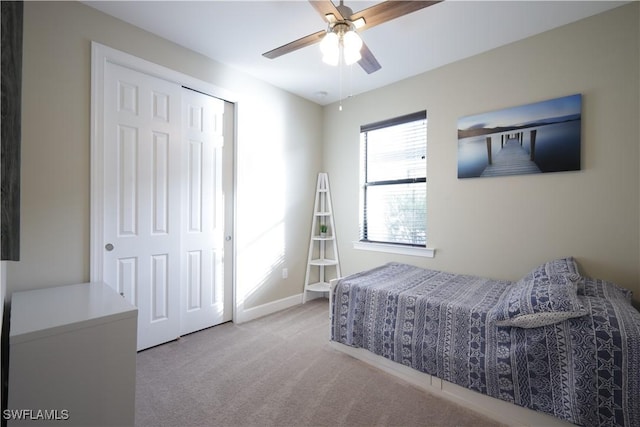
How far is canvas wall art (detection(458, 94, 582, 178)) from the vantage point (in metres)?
2.32

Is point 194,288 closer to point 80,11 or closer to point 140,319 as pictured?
point 140,319

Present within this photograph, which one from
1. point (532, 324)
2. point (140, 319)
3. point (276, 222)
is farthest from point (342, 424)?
point (276, 222)

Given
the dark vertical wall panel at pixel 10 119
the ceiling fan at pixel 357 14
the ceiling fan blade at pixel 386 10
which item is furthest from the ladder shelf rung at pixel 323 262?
the dark vertical wall panel at pixel 10 119

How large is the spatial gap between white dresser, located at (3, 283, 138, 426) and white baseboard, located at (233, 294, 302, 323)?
1634 millimetres

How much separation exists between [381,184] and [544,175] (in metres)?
1.62

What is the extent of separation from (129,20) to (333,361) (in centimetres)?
322

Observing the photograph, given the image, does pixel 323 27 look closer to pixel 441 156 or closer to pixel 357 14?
pixel 357 14

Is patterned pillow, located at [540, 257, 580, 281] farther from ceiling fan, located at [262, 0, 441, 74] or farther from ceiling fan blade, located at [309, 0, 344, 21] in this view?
ceiling fan blade, located at [309, 0, 344, 21]

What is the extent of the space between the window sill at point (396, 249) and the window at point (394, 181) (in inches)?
3.5

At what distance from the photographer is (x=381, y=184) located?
362 centimetres

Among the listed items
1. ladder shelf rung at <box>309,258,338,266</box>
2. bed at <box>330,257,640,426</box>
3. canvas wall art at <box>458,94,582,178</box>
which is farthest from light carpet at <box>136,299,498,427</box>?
canvas wall art at <box>458,94,582,178</box>

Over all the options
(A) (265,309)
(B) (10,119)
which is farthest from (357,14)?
(A) (265,309)

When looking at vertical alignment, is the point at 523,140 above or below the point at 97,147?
above

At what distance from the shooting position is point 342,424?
171 cm
